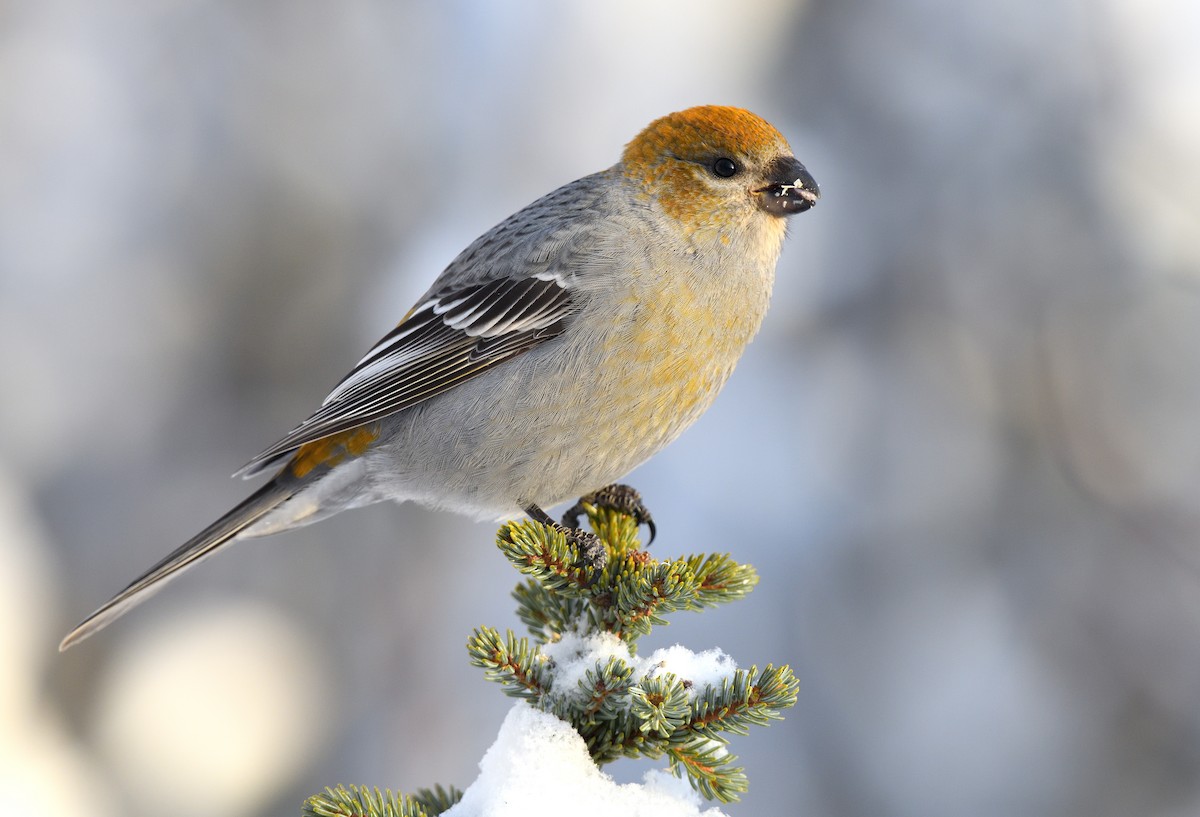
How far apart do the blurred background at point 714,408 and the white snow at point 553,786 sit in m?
2.37

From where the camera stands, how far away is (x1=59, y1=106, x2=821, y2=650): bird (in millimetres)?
2502

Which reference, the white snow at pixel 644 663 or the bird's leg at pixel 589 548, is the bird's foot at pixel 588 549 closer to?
the bird's leg at pixel 589 548

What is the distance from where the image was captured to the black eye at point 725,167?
8.84ft

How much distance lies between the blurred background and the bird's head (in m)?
1.78

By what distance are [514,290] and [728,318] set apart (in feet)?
1.95

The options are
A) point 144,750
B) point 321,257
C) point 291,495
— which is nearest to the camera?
point 291,495

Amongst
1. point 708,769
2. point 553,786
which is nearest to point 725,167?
point 708,769

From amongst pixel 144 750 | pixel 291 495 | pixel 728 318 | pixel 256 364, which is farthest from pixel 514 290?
pixel 144 750

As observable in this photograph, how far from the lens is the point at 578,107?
4.76 m

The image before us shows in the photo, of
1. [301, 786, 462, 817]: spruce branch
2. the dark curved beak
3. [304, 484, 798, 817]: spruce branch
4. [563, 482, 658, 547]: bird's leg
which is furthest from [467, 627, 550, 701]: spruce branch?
the dark curved beak

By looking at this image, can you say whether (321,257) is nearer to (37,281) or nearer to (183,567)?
(37,281)

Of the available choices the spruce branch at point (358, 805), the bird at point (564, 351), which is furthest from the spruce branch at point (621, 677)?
the bird at point (564, 351)

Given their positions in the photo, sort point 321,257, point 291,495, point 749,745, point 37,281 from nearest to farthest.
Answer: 1. point 291,495
2. point 749,745
3. point 37,281
4. point 321,257

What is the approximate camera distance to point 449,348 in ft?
9.09
